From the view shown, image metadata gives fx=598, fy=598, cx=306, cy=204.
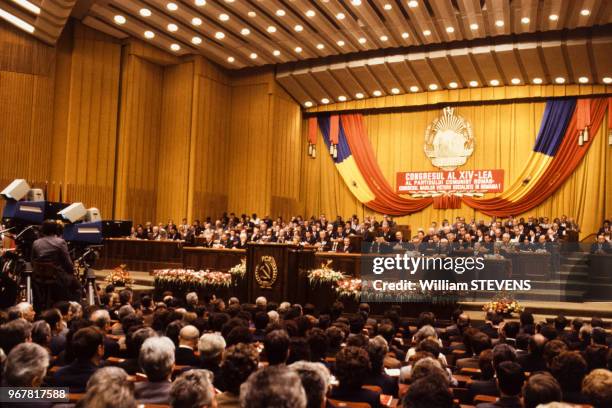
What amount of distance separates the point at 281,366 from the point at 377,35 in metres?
12.6

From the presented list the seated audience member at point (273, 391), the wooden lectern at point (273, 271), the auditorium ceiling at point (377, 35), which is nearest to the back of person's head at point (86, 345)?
the seated audience member at point (273, 391)

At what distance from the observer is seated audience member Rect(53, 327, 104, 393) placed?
9.96 feet

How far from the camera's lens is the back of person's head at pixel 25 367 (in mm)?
2521

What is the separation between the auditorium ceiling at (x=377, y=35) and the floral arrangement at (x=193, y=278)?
18.9 ft

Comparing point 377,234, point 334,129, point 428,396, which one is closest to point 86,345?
point 428,396

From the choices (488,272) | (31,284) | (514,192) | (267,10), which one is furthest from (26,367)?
(514,192)

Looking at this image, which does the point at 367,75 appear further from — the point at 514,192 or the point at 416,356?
A: the point at 416,356

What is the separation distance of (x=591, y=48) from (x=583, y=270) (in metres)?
4.98

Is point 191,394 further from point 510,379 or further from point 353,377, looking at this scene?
point 510,379

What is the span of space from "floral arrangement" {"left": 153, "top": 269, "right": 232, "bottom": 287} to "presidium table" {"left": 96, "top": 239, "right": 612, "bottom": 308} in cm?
19

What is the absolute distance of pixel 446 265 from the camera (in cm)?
984

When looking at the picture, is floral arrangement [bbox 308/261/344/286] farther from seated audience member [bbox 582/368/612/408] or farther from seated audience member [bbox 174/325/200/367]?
seated audience member [bbox 582/368/612/408]

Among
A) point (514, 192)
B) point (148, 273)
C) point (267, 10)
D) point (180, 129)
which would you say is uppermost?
point (267, 10)

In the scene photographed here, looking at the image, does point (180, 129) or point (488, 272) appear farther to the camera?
point (180, 129)
